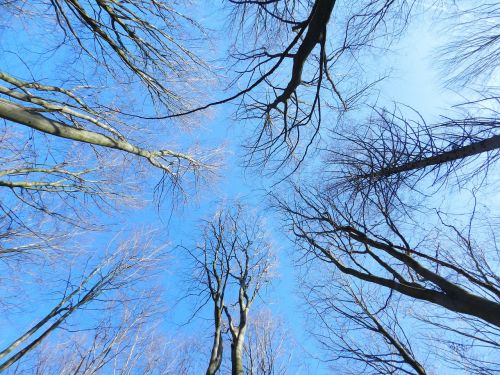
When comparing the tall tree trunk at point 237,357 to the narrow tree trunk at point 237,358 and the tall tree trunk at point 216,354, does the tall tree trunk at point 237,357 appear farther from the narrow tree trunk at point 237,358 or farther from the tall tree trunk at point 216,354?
the tall tree trunk at point 216,354

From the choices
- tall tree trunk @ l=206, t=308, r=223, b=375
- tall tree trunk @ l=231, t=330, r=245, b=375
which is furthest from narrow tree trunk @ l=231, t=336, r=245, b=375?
tall tree trunk @ l=206, t=308, r=223, b=375

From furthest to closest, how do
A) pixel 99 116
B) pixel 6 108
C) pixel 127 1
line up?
pixel 99 116 < pixel 127 1 < pixel 6 108

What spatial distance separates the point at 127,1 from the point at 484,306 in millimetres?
5926

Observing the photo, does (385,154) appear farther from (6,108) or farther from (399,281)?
(6,108)

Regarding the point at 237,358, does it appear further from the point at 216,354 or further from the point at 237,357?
the point at 216,354

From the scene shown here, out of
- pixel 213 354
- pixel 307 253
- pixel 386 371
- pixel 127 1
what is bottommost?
pixel 386 371

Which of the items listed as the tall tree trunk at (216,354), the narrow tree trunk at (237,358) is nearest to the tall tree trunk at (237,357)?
the narrow tree trunk at (237,358)

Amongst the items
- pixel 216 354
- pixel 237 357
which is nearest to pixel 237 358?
pixel 237 357

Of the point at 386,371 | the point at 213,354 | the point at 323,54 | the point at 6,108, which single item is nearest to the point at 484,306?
the point at 386,371

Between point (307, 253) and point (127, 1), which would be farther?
point (307, 253)

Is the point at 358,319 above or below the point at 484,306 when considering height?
above

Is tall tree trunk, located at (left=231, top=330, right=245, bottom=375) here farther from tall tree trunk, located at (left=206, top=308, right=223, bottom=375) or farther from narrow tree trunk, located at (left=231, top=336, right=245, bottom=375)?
tall tree trunk, located at (left=206, top=308, right=223, bottom=375)

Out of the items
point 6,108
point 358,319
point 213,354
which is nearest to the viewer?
point 6,108

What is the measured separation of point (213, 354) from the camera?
209 inches
